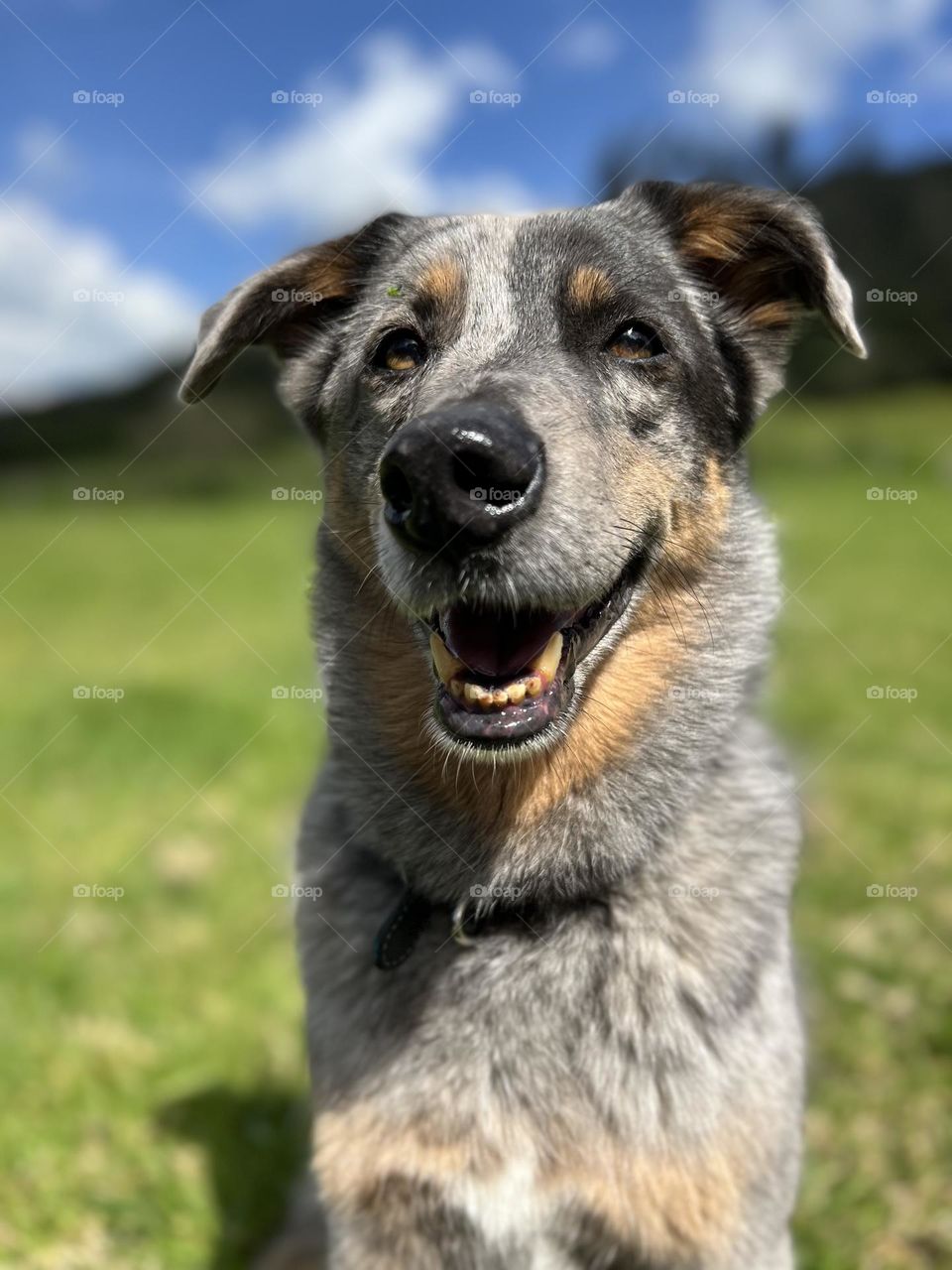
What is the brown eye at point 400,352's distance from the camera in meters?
3.20

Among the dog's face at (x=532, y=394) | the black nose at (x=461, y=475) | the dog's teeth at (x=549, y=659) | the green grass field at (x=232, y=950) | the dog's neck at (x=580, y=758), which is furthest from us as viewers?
the green grass field at (x=232, y=950)

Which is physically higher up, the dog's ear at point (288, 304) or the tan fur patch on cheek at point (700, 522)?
the dog's ear at point (288, 304)

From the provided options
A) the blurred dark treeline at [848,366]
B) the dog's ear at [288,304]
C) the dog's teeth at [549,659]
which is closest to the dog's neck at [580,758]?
the dog's teeth at [549,659]

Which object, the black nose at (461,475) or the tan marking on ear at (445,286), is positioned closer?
the black nose at (461,475)

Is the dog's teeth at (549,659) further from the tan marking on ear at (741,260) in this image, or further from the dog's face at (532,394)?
the tan marking on ear at (741,260)

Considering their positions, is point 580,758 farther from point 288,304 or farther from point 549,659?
point 288,304

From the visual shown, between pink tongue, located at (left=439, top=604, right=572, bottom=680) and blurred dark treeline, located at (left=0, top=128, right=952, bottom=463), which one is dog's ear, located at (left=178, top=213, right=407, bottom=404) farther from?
blurred dark treeline, located at (left=0, top=128, right=952, bottom=463)

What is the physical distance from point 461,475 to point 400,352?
964 millimetres

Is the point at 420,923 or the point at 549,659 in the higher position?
the point at 549,659

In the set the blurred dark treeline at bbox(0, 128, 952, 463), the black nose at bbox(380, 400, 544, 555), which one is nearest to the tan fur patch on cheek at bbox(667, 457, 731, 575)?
the black nose at bbox(380, 400, 544, 555)

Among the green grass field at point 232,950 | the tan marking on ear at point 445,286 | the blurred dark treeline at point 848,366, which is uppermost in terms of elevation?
the tan marking on ear at point 445,286

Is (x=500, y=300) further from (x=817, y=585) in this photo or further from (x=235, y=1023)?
(x=817, y=585)

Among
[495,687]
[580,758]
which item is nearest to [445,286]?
[495,687]

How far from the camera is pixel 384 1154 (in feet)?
9.41
